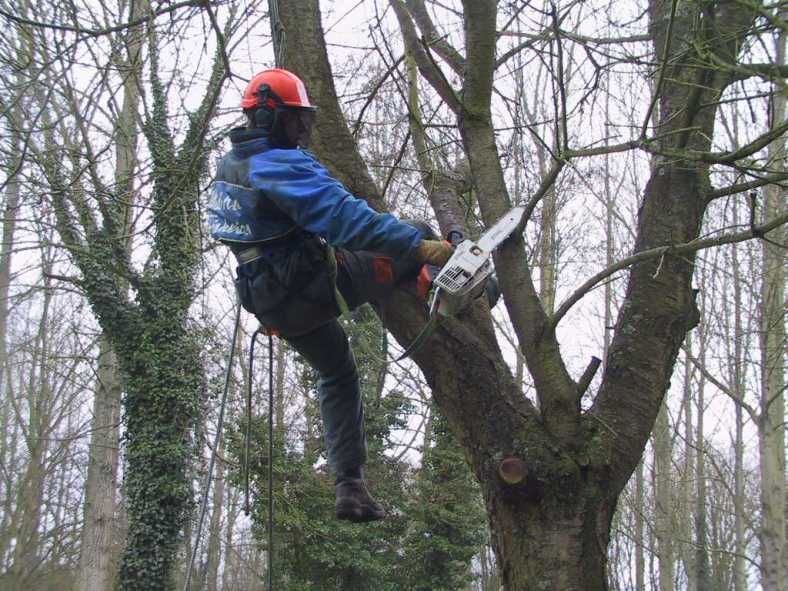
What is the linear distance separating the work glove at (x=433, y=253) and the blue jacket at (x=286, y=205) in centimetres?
3

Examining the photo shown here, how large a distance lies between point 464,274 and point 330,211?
0.52 metres

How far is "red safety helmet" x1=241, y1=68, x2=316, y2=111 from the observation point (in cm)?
315

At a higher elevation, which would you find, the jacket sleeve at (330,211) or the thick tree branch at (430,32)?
the thick tree branch at (430,32)

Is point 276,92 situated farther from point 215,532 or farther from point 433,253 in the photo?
point 215,532

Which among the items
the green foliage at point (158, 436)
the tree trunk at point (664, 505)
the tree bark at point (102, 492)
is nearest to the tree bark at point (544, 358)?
the green foliage at point (158, 436)

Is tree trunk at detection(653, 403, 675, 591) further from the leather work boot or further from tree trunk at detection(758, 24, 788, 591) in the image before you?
the leather work boot

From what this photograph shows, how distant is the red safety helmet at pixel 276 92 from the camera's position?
10.3ft

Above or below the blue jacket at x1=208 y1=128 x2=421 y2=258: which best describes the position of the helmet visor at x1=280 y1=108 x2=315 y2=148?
above

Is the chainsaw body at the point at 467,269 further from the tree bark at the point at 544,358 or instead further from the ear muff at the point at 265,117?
the ear muff at the point at 265,117

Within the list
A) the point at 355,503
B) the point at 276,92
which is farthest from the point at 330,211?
the point at 355,503

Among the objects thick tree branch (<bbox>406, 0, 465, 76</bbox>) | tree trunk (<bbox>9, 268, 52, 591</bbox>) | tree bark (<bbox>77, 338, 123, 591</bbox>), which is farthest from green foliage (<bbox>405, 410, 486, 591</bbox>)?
thick tree branch (<bbox>406, 0, 465, 76</bbox>)

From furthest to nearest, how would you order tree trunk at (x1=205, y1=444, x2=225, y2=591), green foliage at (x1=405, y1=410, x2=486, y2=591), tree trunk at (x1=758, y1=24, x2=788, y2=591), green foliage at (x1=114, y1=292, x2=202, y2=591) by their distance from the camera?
tree trunk at (x1=205, y1=444, x2=225, y2=591)
green foliage at (x1=405, y1=410, x2=486, y2=591)
green foliage at (x1=114, y1=292, x2=202, y2=591)
tree trunk at (x1=758, y1=24, x2=788, y2=591)

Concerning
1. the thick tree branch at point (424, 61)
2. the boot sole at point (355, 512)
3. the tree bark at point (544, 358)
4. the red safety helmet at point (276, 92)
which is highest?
the thick tree branch at point (424, 61)

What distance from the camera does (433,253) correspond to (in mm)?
2934
